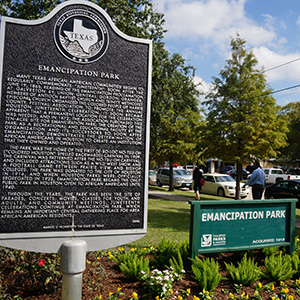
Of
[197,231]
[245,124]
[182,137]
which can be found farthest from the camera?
[182,137]

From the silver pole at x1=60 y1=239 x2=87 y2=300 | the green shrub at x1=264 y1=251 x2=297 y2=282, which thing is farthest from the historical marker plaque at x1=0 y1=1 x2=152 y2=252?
the green shrub at x1=264 y1=251 x2=297 y2=282

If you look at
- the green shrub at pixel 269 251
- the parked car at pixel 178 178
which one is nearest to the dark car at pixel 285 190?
the parked car at pixel 178 178

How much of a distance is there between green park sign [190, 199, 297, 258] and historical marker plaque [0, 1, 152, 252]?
3.73ft

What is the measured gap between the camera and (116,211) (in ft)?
11.9

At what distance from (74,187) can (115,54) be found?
1.54 meters

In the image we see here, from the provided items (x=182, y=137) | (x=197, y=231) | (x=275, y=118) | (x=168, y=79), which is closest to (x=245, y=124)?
(x=275, y=118)

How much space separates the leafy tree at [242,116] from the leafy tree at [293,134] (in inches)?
1011

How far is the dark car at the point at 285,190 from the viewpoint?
17.8 m

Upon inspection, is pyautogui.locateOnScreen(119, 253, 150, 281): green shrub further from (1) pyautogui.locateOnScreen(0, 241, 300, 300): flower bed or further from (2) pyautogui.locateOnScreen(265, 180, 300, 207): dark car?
(2) pyautogui.locateOnScreen(265, 180, 300, 207): dark car

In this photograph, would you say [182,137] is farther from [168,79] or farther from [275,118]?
[275,118]

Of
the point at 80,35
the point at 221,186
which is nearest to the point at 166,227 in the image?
the point at 80,35

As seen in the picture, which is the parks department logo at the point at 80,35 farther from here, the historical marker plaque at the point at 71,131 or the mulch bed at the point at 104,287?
the mulch bed at the point at 104,287

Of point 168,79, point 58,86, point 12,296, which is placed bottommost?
point 12,296

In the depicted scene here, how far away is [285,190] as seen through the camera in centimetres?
1811
